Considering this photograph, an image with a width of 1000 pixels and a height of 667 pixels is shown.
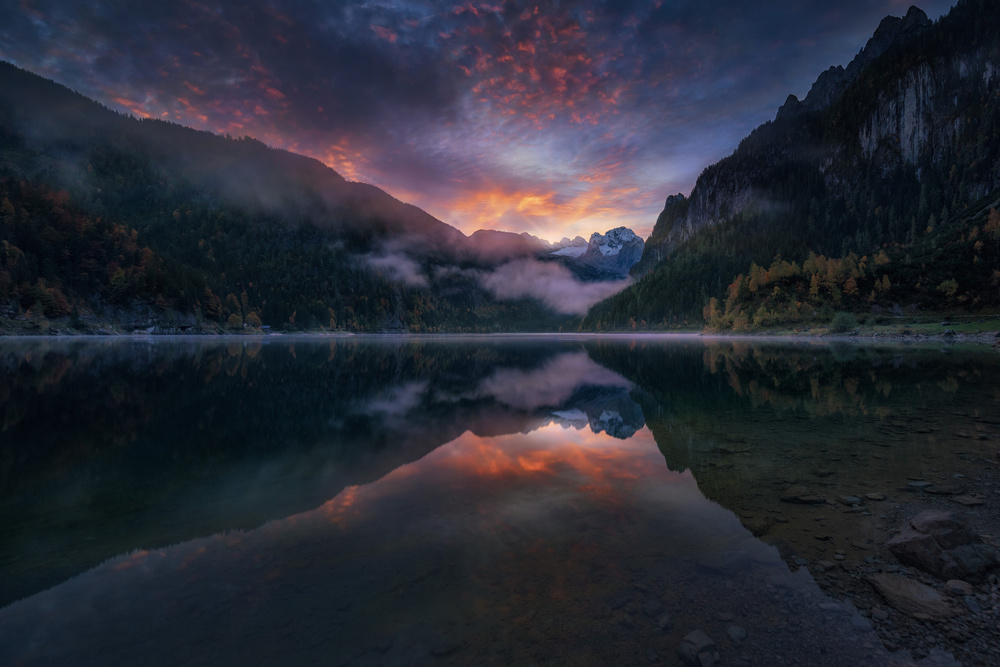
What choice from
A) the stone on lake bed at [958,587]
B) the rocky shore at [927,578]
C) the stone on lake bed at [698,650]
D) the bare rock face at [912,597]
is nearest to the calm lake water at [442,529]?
the stone on lake bed at [698,650]

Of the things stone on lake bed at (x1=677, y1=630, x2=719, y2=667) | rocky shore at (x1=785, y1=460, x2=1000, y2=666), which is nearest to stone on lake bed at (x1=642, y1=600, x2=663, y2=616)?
stone on lake bed at (x1=677, y1=630, x2=719, y2=667)

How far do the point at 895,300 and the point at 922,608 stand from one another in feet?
481

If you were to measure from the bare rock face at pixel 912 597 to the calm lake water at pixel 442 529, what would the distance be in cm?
88

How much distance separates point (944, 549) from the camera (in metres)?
7.30

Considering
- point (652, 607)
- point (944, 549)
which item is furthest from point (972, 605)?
point (652, 607)

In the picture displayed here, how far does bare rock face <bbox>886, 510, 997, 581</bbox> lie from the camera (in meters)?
6.96

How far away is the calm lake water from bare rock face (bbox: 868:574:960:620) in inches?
34.8

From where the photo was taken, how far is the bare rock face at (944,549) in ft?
22.9

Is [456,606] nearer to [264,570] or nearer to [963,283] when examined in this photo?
[264,570]

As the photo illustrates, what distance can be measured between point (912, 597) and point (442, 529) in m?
8.31

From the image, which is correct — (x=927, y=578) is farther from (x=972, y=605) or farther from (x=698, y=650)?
(x=698, y=650)

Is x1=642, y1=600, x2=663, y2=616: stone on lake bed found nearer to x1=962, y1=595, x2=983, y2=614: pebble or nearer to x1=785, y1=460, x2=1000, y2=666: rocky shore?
x1=785, y1=460, x2=1000, y2=666: rocky shore

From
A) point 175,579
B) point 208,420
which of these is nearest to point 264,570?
point 175,579

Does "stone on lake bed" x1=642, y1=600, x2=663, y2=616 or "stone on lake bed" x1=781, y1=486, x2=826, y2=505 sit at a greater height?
"stone on lake bed" x1=642, y1=600, x2=663, y2=616
